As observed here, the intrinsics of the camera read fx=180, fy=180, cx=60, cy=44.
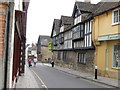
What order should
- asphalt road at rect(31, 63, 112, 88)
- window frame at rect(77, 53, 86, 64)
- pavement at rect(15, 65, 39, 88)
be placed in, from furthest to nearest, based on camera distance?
1. window frame at rect(77, 53, 86, 64)
2. asphalt road at rect(31, 63, 112, 88)
3. pavement at rect(15, 65, 39, 88)

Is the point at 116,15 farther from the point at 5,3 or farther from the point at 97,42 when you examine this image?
the point at 5,3

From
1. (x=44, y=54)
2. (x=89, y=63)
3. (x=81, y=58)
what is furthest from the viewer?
(x=44, y=54)

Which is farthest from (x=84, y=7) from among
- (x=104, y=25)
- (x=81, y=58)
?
(x=104, y=25)

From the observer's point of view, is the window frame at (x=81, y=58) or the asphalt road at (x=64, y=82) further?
the window frame at (x=81, y=58)

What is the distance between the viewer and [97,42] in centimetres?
1856

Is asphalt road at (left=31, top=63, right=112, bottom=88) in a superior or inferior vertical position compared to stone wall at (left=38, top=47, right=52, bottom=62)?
inferior

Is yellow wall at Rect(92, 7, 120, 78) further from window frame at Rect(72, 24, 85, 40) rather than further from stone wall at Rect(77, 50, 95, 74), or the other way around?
window frame at Rect(72, 24, 85, 40)

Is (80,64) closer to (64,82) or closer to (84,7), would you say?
(84,7)

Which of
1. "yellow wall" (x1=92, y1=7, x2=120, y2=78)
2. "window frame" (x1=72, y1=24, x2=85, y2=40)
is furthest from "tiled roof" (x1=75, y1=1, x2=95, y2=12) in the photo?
"yellow wall" (x1=92, y1=7, x2=120, y2=78)

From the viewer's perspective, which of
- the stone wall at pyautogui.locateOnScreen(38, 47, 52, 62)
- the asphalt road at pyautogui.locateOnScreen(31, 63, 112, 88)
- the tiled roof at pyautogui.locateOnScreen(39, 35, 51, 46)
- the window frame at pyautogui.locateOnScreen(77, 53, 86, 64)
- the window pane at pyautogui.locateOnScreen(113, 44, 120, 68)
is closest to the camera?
the asphalt road at pyautogui.locateOnScreen(31, 63, 112, 88)

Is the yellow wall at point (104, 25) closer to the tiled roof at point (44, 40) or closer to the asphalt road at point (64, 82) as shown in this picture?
the asphalt road at point (64, 82)

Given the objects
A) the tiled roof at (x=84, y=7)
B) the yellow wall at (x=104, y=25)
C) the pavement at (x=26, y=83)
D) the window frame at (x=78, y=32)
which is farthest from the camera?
the tiled roof at (x=84, y=7)

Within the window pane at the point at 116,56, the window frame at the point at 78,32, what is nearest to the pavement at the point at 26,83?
the window pane at the point at 116,56

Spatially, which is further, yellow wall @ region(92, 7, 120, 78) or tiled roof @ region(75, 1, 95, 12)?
tiled roof @ region(75, 1, 95, 12)
